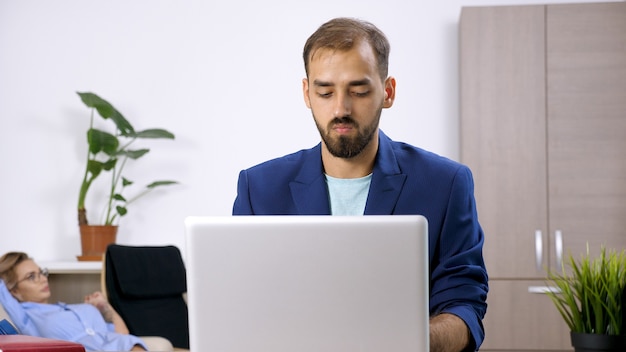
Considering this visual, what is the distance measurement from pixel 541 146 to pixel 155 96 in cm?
238

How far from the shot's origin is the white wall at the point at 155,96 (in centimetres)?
562

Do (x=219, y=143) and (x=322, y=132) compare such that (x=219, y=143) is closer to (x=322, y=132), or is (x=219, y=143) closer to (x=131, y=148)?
(x=131, y=148)

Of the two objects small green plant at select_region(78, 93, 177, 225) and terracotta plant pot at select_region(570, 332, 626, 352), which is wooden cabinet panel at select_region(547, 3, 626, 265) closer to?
small green plant at select_region(78, 93, 177, 225)

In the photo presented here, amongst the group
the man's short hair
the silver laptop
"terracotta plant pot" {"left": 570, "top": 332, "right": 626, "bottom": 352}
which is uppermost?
the man's short hair

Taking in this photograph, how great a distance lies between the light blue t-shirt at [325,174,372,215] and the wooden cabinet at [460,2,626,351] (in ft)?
10.5

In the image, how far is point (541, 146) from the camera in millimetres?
5000

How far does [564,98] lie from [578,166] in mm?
382

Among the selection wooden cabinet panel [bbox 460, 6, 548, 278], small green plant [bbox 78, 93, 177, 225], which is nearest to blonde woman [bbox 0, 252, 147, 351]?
small green plant [bbox 78, 93, 177, 225]

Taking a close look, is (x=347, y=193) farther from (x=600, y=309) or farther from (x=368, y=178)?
(x=600, y=309)

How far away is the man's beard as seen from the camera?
1.76 meters

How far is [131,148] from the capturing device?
5.62 m

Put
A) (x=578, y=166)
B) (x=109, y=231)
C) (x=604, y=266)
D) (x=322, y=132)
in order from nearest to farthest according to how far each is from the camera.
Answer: (x=322, y=132) → (x=604, y=266) → (x=578, y=166) → (x=109, y=231)

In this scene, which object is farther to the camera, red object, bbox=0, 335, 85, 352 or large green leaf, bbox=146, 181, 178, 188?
large green leaf, bbox=146, 181, 178, 188

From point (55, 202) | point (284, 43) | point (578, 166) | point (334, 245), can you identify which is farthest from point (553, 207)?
point (334, 245)
